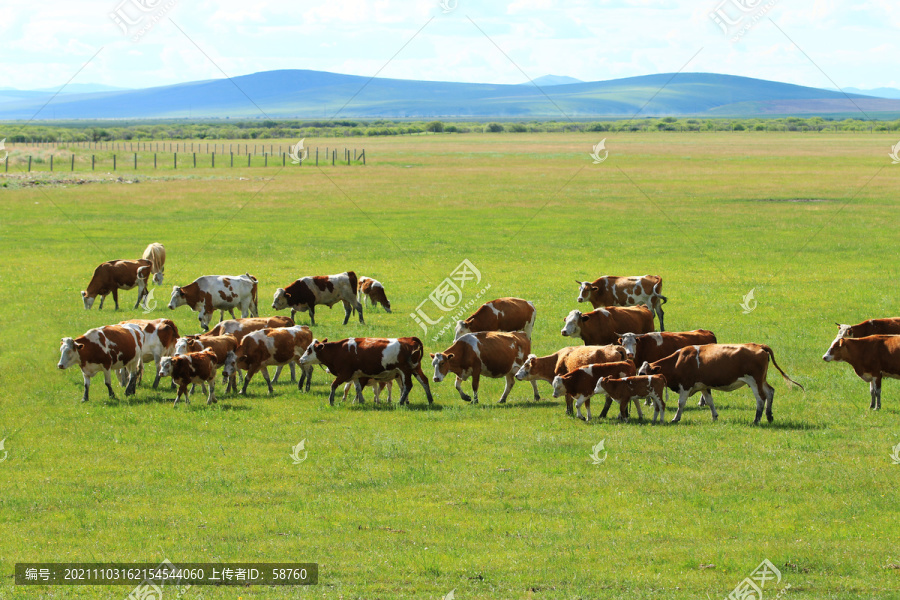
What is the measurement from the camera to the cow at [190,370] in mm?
17261

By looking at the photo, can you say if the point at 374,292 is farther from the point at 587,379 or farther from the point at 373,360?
the point at 587,379

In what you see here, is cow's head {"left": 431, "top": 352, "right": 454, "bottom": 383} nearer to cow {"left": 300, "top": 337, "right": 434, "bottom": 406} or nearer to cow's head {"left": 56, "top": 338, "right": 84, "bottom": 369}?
cow {"left": 300, "top": 337, "right": 434, "bottom": 406}

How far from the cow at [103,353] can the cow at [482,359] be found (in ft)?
19.7

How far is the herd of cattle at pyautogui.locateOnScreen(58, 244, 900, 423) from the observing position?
16.0 meters

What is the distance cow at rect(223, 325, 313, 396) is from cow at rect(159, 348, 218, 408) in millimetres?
723

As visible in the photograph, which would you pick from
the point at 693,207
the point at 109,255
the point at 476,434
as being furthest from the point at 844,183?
the point at 476,434

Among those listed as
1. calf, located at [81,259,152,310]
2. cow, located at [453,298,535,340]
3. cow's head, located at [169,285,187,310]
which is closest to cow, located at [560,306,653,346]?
cow, located at [453,298,535,340]

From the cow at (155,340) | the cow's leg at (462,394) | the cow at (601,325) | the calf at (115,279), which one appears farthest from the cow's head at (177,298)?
the cow at (601,325)

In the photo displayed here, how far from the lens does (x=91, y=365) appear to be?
17922mm

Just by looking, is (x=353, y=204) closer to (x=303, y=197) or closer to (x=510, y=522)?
(x=303, y=197)

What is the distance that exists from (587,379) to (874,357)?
17.3ft

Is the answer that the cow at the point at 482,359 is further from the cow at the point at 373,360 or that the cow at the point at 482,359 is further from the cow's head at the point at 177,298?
the cow's head at the point at 177,298

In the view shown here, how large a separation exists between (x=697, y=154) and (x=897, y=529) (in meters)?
108

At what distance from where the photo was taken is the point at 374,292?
26797 millimetres
